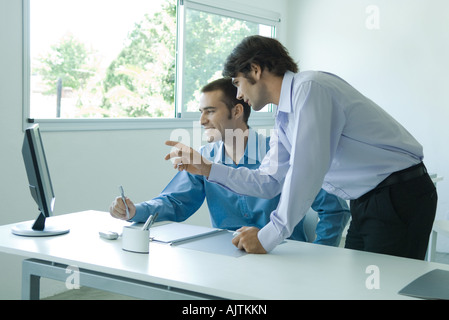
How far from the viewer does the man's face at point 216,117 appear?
2.54 m

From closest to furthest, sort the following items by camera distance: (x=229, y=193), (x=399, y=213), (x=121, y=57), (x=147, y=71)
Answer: (x=399, y=213) → (x=229, y=193) → (x=121, y=57) → (x=147, y=71)

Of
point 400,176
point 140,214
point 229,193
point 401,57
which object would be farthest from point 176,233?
point 401,57

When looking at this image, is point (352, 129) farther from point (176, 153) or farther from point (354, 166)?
point (176, 153)

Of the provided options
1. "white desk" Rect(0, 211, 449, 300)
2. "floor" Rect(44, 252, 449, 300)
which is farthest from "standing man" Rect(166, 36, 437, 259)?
"floor" Rect(44, 252, 449, 300)

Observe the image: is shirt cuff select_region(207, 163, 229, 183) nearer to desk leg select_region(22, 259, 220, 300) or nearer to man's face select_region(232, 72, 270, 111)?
man's face select_region(232, 72, 270, 111)

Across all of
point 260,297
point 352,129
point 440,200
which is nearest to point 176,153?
point 352,129

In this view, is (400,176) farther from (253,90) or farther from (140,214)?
(140,214)

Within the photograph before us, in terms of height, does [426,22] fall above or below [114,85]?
above

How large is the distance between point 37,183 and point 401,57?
4256mm

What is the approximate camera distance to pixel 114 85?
401 centimetres

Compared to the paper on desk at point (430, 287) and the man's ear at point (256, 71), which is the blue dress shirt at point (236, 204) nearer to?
the man's ear at point (256, 71)

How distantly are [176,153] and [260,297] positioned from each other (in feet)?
2.53

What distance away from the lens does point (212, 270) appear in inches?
61.3

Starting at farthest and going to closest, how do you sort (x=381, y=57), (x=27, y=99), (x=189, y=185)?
(x=381, y=57) < (x=27, y=99) < (x=189, y=185)
